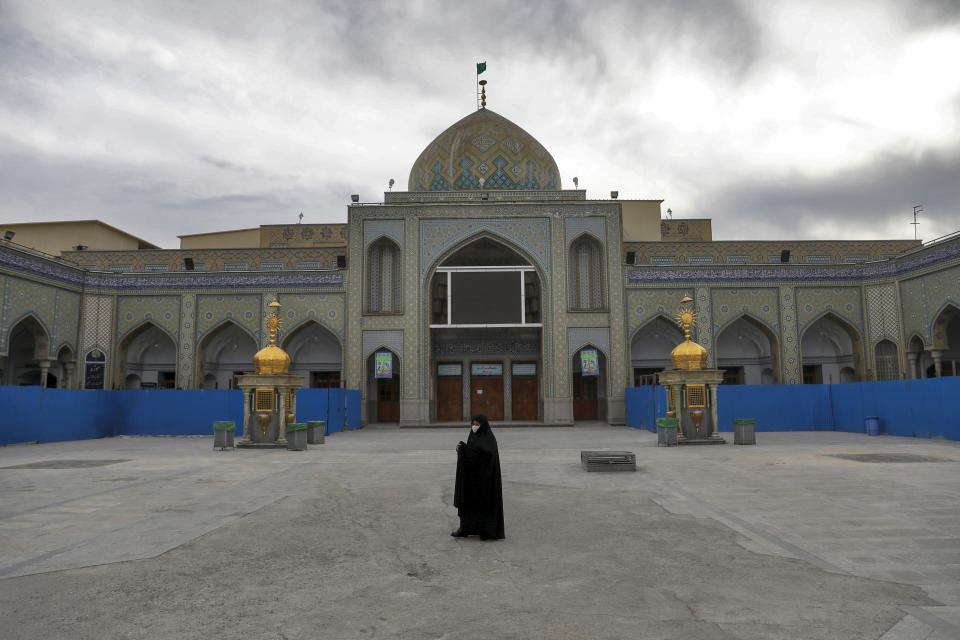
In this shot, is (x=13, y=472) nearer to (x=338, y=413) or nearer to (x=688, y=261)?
(x=338, y=413)

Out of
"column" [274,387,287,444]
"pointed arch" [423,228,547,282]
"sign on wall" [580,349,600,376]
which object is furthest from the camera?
"pointed arch" [423,228,547,282]

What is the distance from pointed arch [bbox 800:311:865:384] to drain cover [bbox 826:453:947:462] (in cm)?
1182

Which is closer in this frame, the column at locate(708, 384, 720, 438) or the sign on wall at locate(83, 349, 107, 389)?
the column at locate(708, 384, 720, 438)

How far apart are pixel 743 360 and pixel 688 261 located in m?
4.11

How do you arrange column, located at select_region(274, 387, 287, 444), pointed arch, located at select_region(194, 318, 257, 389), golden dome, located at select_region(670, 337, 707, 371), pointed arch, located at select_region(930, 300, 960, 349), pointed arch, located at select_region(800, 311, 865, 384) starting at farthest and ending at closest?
pointed arch, located at select_region(194, 318, 257, 389) → pointed arch, located at select_region(800, 311, 865, 384) → pointed arch, located at select_region(930, 300, 960, 349) → golden dome, located at select_region(670, 337, 707, 371) → column, located at select_region(274, 387, 287, 444)

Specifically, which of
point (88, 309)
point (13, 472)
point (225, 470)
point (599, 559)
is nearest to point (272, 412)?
point (225, 470)

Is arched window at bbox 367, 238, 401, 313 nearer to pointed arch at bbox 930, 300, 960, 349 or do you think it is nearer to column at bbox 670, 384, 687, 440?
column at bbox 670, 384, 687, 440

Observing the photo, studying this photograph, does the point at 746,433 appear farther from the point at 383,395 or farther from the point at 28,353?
the point at 28,353

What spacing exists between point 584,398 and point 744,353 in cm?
590

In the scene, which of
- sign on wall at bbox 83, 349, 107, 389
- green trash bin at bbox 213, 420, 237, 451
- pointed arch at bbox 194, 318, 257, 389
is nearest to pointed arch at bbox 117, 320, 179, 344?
sign on wall at bbox 83, 349, 107, 389

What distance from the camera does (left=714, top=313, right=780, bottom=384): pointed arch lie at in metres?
22.8

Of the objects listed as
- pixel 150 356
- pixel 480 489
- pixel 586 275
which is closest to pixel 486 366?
pixel 586 275

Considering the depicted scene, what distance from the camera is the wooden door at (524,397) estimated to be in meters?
23.0

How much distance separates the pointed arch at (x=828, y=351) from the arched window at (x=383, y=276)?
535 inches
